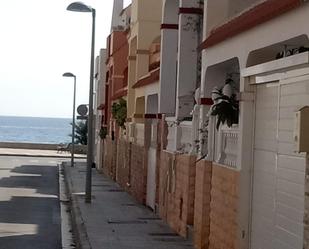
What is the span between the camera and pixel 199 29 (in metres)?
17.3

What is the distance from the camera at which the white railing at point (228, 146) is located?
12.0m

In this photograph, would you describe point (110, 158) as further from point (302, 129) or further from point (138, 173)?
point (302, 129)

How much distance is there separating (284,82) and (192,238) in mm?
6129

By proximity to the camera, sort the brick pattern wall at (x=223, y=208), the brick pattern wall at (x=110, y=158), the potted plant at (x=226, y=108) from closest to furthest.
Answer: the brick pattern wall at (x=223, y=208) < the potted plant at (x=226, y=108) < the brick pattern wall at (x=110, y=158)

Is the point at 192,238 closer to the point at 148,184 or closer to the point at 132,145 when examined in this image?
the point at 148,184

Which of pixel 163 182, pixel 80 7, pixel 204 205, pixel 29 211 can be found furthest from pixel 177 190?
pixel 80 7

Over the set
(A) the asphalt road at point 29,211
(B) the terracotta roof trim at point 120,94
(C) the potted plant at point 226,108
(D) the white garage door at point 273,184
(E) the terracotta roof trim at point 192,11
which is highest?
(E) the terracotta roof trim at point 192,11

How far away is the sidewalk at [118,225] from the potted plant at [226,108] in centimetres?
330

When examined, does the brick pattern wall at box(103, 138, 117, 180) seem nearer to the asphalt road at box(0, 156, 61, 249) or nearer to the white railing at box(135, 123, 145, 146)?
the asphalt road at box(0, 156, 61, 249)

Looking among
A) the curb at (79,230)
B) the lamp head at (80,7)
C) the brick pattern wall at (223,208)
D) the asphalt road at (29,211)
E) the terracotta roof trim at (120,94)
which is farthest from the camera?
the terracotta roof trim at (120,94)

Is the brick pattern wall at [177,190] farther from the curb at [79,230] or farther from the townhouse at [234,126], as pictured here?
the curb at [79,230]

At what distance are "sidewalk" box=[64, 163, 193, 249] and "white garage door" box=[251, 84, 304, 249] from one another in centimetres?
406

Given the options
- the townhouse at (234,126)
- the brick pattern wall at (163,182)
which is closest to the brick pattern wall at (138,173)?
the townhouse at (234,126)

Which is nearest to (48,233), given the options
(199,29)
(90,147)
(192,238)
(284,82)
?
(192,238)
